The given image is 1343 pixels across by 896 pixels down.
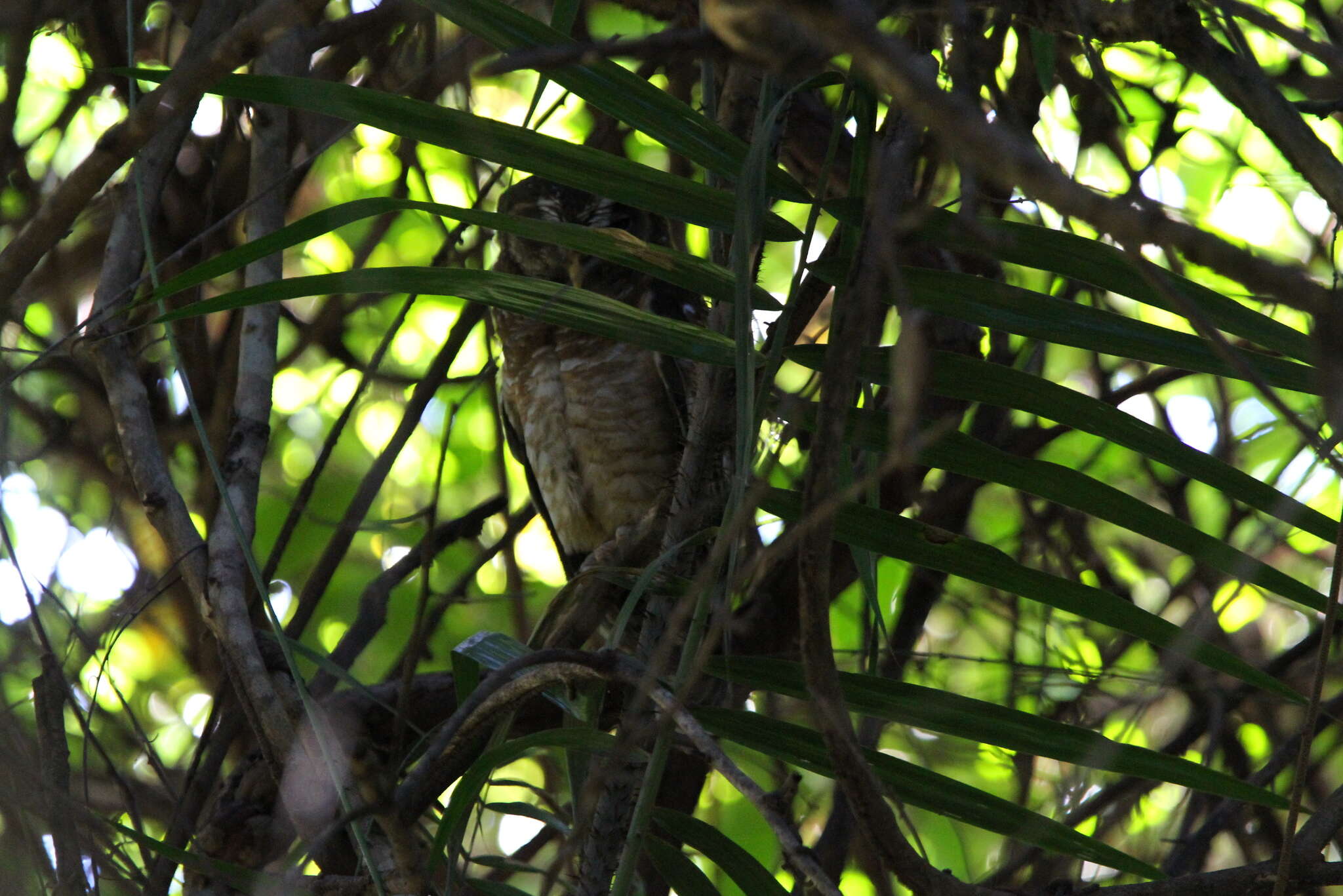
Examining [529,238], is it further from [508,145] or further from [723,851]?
[723,851]

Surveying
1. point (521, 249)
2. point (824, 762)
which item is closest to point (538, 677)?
point (824, 762)

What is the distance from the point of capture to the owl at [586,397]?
2662mm

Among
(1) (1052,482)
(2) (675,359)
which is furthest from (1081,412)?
(2) (675,359)

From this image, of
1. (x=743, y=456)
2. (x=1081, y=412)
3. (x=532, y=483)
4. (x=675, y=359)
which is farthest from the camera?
(x=532, y=483)

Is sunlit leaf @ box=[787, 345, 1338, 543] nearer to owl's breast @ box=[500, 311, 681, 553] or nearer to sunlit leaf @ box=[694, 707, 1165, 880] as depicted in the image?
sunlit leaf @ box=[694, 707, 1165, 880]

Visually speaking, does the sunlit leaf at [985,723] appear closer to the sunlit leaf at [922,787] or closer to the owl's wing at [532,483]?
the sunlit leaf at [922,787]

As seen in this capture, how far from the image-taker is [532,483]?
9.20ft

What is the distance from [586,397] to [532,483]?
26 centimetres

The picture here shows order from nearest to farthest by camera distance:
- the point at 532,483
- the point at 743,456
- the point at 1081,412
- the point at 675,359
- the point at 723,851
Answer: the point at 743,456 < the point at 1081,412 < the point at 723,851 < the point at 675,359 < the point at 532,483

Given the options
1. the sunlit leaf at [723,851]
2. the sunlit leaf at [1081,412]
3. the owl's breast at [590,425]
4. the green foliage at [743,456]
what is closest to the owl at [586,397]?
the owl's breast at [590,425]

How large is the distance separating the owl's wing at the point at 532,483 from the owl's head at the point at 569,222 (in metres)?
0.33

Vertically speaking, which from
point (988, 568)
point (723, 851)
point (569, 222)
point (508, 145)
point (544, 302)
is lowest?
point (723, 851)

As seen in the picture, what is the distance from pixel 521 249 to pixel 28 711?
4.48 feet

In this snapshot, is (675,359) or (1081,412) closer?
(1081,412)
